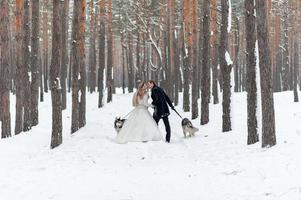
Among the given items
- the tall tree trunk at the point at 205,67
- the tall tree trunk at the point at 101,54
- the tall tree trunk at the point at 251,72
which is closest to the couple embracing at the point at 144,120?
the tall tree trunk at the point at 251,72

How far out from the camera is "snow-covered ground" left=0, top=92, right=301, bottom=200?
22.1ft

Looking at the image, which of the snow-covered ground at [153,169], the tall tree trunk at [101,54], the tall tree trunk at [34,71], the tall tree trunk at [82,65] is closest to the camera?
the snow-covered ground at [153,169]

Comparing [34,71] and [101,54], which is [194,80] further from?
[101,54]

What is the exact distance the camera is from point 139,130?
13.3 meters

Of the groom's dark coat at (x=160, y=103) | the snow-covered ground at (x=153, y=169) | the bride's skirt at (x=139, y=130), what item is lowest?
the snow-covered ground at (x=153, y=169)

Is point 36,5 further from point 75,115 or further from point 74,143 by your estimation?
point 74,143

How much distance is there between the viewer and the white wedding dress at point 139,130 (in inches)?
518

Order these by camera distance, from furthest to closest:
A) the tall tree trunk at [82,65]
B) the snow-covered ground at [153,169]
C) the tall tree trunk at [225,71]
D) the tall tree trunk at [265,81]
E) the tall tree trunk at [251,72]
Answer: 1. the tall tree trunk at [82,65]
2. the tall tree trunk at [225,71]
3. the tall tree trunk at [251,72]
4. the tall tree trunk at [265,81]
5. the snow-covered ground at [153,169]

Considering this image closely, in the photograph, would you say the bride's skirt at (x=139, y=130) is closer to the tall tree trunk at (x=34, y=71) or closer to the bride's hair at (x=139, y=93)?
the bride's hair at (x=139, y=93)

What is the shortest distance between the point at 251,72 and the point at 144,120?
14.1 feet

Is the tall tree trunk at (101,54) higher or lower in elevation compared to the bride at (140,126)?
higher

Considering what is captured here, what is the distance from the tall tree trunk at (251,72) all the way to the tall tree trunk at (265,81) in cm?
102

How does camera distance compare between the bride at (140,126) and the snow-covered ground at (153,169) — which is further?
the bride at (140,126)

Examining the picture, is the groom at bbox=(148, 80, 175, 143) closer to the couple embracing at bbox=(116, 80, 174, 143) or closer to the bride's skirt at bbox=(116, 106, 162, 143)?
the couple embracing at bbox=(116, 80, 174, 143)
